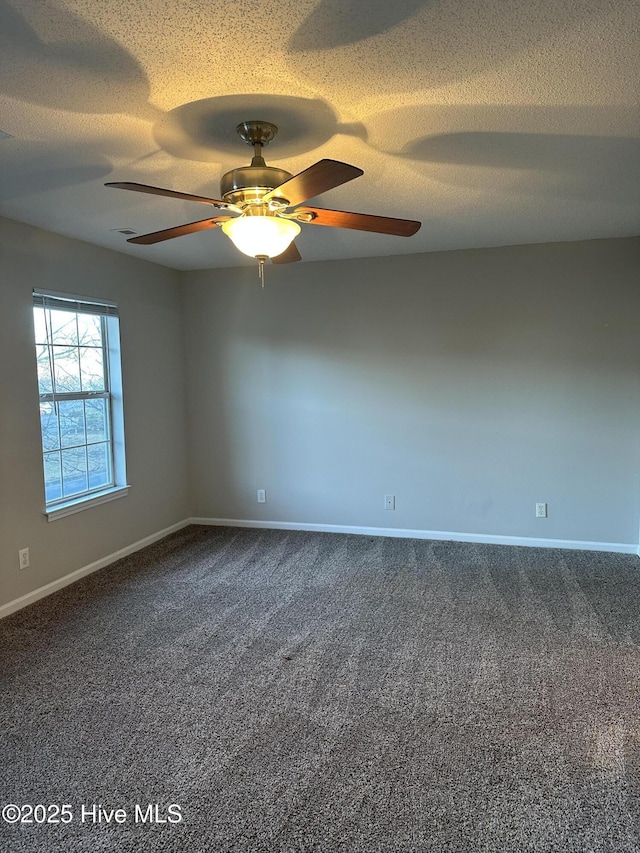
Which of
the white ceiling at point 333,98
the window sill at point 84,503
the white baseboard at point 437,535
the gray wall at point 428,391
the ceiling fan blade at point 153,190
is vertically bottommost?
the white baseboard at point 437,535

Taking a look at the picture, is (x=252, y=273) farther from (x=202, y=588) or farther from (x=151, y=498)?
(x=202, y=588)

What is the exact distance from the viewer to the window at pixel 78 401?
3.55 m

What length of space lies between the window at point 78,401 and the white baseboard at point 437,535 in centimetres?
119

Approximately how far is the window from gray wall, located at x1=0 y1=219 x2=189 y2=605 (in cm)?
9

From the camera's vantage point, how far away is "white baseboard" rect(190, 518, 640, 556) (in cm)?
416

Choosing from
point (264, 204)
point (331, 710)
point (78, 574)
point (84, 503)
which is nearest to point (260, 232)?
point (264, 204)

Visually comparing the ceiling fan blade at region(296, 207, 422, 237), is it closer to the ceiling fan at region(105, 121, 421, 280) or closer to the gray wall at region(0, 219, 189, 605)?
the ceiling fan at region(105, 121, 421, 280)

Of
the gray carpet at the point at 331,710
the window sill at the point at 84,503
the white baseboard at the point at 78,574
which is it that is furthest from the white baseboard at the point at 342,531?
the window sill at the point at 84,503

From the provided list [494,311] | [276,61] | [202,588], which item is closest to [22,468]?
[202,588]

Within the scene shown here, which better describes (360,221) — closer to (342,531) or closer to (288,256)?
(288,256)

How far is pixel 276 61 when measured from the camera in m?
1.61

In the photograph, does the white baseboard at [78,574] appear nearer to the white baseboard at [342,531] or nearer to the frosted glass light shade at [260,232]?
the white baseboard at [342,531]

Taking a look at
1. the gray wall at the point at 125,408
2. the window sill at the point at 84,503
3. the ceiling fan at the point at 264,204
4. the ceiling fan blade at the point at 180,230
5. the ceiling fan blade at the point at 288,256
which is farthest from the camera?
the window sill at the point at 84,503

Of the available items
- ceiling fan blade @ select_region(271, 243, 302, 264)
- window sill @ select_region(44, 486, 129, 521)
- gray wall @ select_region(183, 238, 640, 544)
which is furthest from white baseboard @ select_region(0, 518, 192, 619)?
ceiling fan blade @ select_region(271, 243, 302, 264)
